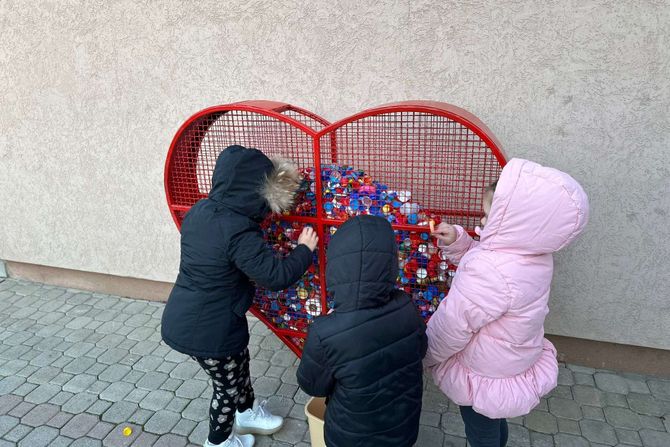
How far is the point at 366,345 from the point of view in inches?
69.9

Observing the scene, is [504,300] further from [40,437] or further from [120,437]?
[40,437]

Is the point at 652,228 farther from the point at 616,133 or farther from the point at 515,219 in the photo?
the point at 515,219

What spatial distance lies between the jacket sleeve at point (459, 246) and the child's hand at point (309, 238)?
62 centimetres

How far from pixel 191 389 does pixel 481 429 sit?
2.00 meters

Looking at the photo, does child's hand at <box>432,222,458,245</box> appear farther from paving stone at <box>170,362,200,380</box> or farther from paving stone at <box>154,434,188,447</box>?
paving stone at <box>170,362,200,380</box>

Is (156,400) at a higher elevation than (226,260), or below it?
below

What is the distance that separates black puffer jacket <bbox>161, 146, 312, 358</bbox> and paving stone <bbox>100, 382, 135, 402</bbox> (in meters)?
1.20

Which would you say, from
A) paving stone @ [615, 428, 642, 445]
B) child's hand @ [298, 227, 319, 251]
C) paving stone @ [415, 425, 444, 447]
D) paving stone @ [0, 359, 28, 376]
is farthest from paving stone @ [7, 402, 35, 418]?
paving stone @ [615, 428, 642, 445]

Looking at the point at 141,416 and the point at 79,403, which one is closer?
the point at 141,416

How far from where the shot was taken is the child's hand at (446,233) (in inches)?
87.9

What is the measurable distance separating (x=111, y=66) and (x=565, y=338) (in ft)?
13.5

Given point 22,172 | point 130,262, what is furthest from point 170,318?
point 22,172

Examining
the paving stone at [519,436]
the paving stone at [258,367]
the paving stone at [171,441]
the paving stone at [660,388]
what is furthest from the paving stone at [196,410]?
the paving stone at [660,388]

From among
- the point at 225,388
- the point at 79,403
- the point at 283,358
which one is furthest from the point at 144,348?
the point at 225,388
